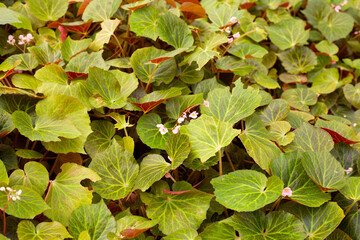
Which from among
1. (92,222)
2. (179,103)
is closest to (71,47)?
(179,103)

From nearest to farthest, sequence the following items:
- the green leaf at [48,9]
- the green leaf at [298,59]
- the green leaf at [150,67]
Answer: the green leaf at [150,67], the green leaf at [48,9], the green leaf at [298,59]

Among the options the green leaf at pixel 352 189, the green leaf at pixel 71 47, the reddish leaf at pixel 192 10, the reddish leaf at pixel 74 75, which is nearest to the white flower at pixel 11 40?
the green leaf at pixel 71 47

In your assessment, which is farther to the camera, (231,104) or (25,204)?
(231,104)

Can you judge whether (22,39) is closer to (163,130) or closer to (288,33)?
(163,130)

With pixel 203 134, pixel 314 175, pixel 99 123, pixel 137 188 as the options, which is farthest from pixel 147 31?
pixel 314 175

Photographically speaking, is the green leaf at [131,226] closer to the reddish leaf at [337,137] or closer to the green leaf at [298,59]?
the reddish leaf at [337,137]

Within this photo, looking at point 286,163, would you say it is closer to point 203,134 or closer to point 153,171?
point 203,134

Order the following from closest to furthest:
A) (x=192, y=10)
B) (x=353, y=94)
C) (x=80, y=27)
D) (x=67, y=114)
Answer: (x=67, y=114)
(x=80, y=27)
(x=192, y=10)
(x=353, y=94)
